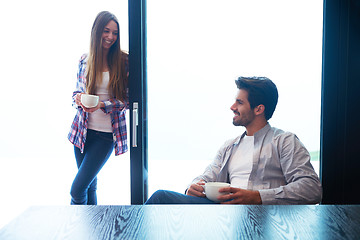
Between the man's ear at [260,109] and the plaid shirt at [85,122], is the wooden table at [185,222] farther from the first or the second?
the plaid shirt at [85,122]

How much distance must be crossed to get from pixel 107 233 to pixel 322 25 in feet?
6.14

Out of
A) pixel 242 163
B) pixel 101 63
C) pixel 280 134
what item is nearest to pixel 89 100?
pixel 101 63

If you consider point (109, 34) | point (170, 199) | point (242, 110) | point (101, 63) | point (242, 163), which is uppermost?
point (109, 34)

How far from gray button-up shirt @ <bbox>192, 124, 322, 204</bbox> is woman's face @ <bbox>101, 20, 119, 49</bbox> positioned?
0.94m

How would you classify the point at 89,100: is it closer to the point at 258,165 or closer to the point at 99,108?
the point at 99,108

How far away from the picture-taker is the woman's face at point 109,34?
2102 millimetres

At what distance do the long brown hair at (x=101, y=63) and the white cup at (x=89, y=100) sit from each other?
24cm

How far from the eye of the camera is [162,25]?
2.18 metres

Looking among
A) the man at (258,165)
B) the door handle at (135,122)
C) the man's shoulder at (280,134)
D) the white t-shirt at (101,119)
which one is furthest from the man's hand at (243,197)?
the white t-shirt at (101,119)

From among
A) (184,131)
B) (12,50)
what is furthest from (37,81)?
(184,131)

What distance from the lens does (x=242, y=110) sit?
5.77ft

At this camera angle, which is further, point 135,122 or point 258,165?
point 135,122

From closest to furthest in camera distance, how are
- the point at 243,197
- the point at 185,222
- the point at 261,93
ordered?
1. the point at 185,222
2. the point at 243,197
3. the point at 261,93

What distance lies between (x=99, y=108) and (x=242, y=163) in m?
0.89
